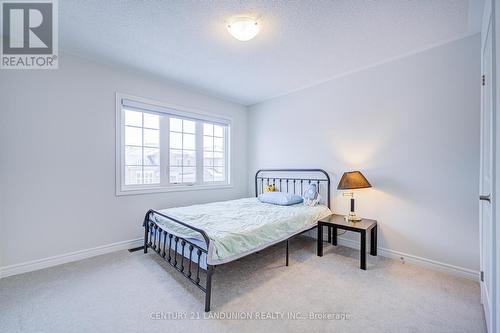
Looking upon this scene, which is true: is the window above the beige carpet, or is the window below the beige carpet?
above

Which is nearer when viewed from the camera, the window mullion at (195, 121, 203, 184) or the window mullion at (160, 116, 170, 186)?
the window mullion at (160, 116, 170, 186)

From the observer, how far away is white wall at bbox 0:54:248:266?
2.32 metres

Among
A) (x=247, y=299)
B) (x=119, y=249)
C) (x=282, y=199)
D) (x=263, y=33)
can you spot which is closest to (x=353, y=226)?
(x=282, y=199)

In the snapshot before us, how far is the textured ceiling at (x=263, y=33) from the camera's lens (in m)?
1.87

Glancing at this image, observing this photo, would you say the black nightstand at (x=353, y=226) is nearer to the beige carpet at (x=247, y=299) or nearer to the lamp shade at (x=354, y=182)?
the beige carpet at (x=247, y=299)

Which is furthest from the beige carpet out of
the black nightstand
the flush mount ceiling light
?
the flush mount ceiling light

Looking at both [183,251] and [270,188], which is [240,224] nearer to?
[183,251]

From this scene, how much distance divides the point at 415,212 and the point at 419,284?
0.84 m

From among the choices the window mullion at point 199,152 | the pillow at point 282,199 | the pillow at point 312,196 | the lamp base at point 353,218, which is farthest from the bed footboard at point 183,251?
the lamp base at point 353,218

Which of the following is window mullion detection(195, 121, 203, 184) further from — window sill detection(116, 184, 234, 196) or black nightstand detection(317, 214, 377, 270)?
black nightstand detection(317, 214, 377, 270)

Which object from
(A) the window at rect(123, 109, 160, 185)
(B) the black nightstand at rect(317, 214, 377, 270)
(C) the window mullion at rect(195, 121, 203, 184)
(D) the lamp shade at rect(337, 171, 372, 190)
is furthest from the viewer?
(C) the window mullion at rect(195, 121, 203, 184)

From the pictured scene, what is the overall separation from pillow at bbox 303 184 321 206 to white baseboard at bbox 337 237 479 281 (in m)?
Result: 0.74

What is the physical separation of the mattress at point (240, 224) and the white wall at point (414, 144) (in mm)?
851

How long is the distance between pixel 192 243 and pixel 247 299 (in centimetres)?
70
